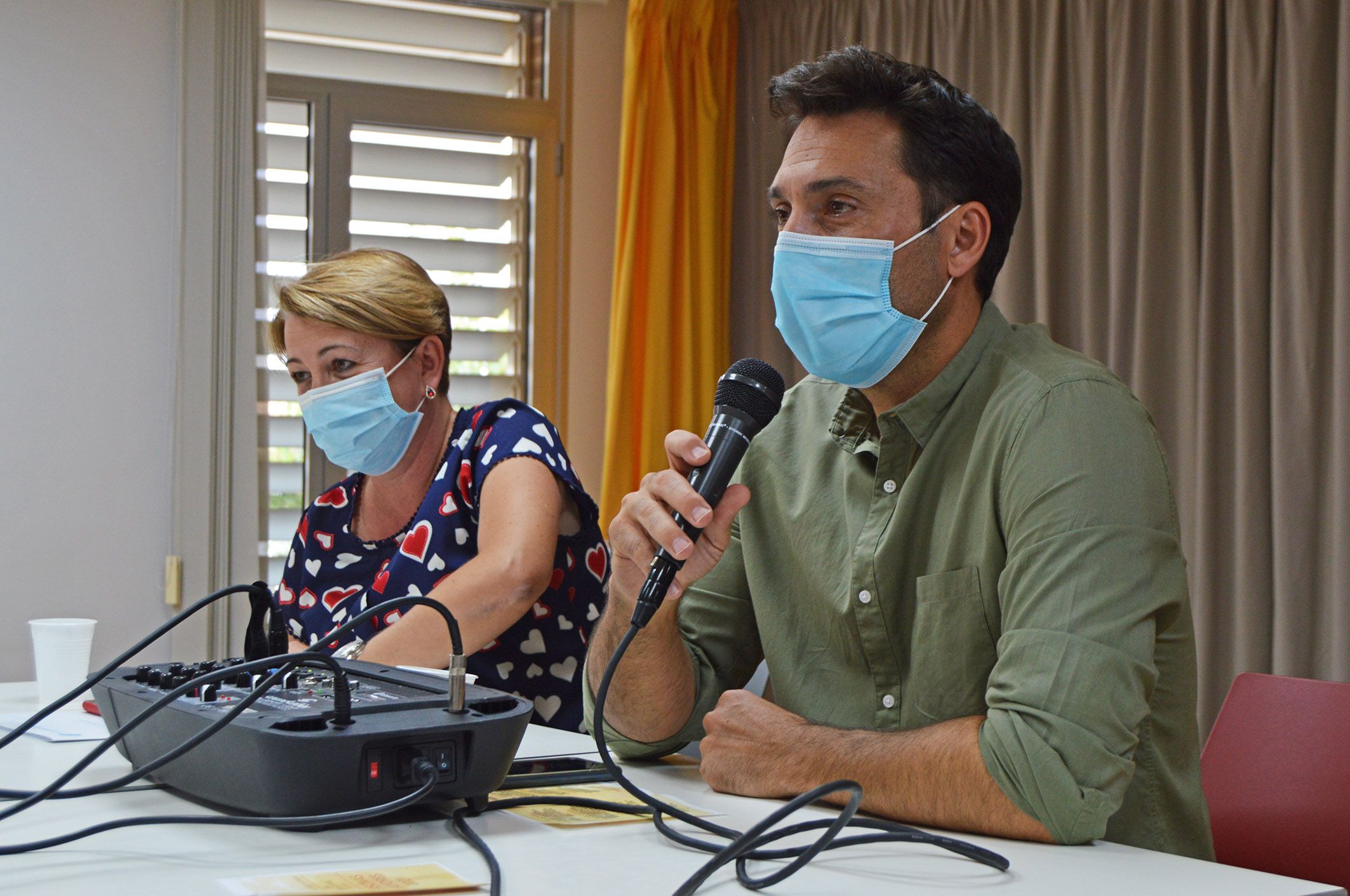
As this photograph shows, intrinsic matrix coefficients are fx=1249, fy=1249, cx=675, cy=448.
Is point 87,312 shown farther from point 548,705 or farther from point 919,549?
point 919,549

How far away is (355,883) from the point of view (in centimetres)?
76

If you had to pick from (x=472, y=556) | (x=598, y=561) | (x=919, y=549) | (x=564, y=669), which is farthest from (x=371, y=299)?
(x=919, y=549)

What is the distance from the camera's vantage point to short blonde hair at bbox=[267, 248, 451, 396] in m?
2.01

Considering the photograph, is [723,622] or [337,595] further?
[337,595]

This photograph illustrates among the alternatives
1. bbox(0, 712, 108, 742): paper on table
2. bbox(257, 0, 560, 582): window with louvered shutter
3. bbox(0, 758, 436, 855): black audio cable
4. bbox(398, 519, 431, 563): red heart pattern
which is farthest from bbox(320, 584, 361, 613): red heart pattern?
bbox(257, 0, 560, 582): window with louvered shutter

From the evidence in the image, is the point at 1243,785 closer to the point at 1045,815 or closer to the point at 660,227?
the point at 1045,815

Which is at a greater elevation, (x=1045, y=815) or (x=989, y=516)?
(x=989, y=516)

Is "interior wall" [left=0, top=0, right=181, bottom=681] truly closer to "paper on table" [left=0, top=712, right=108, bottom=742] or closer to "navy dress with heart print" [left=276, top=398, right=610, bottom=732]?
"navy dress with heart print" [left=276, top=398, right=610, bottom=732]

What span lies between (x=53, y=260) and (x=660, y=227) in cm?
156

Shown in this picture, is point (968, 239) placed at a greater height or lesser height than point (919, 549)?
greater

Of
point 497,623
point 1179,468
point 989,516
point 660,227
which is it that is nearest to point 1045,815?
point 989,516

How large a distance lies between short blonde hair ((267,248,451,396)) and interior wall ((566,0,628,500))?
1513mm

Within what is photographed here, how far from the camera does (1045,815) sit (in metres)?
0.94

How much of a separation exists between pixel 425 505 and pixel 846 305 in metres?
0.87
